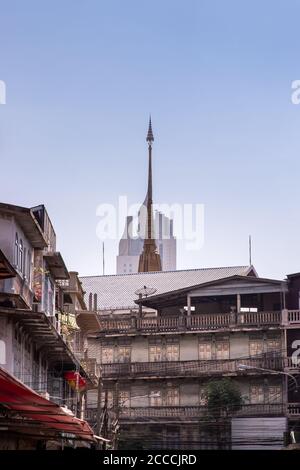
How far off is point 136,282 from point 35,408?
217 feet

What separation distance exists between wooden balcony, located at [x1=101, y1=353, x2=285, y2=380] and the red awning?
1916 inches

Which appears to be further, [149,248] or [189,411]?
[149,248]

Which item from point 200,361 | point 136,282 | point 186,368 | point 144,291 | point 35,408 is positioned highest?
point 136,282

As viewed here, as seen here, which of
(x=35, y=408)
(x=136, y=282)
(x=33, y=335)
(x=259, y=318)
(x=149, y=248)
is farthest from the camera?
(x=149, y=248)

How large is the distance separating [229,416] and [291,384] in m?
4.75

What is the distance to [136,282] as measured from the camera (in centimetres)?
8888

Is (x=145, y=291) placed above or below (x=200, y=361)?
above

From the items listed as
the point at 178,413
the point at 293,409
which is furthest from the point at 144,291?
the point at 293,409

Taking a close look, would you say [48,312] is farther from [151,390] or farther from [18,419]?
[151,390]

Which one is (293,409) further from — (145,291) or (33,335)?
(33,335)

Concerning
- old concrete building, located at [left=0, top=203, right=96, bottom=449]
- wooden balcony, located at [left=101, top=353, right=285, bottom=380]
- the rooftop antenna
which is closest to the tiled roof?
the rooftop antenna

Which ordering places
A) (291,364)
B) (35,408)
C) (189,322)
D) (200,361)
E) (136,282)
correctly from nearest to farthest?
(35,408) < (291,364) < (200,361) < (189,322) < (136,282)

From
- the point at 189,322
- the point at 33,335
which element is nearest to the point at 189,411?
the point at 189,322
